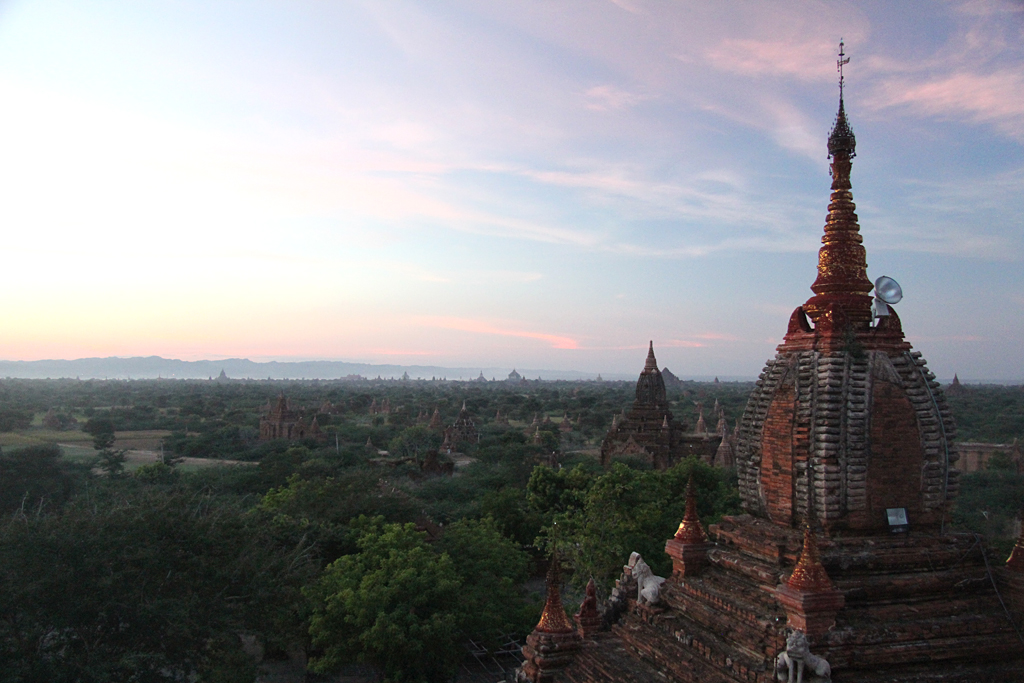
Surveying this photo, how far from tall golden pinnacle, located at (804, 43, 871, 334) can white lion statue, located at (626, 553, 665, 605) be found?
5.22 m

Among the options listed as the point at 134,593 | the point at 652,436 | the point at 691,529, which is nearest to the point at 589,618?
the point at 691,529

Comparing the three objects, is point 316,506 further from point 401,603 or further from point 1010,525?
point 1010,525

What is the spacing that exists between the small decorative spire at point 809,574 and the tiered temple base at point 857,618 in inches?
27.0

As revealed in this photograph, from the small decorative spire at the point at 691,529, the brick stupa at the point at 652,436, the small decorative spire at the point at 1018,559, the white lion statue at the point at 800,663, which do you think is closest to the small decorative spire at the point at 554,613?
the small decorative spire at the point at 691,529

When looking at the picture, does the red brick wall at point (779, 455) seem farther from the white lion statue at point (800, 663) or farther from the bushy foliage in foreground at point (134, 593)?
the bushy foliage in foreground at point (134, 593)

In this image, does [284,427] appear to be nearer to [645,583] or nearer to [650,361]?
[650,361]

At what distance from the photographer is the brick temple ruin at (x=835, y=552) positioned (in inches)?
353

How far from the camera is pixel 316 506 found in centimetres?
2380

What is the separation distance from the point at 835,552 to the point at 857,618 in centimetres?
90

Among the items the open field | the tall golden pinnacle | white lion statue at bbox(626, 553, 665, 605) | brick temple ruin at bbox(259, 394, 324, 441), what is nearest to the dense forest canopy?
white lion statue at bbox(626, 553, 665, 605)

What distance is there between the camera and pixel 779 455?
35.2 ft

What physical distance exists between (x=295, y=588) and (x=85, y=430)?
72.0 meters

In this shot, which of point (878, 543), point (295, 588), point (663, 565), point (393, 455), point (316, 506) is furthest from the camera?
point (393, 455)

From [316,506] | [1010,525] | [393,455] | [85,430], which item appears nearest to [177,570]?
[316,506]
